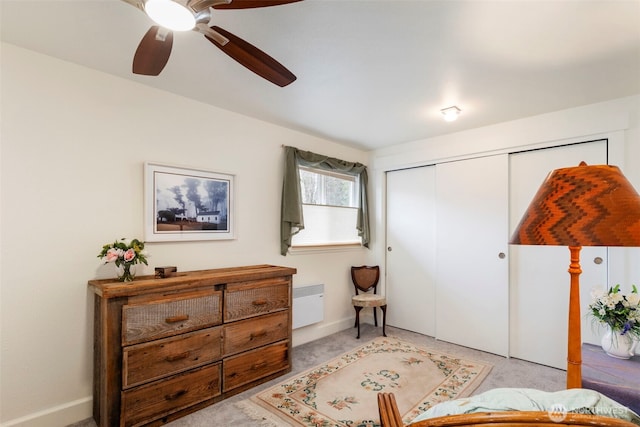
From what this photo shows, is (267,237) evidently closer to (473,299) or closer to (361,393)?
(361,393)

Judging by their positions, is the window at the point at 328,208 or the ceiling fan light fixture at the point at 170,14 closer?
the ceiling fan light fixture at the point at 170,14

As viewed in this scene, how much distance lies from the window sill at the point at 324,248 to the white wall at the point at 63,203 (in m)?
1.07

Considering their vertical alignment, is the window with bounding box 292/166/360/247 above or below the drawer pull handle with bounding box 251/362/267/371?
above

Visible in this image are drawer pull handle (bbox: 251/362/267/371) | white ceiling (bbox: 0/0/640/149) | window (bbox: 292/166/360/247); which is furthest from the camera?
window (bbox: 292/166/360/247)

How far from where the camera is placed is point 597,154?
8.95ft

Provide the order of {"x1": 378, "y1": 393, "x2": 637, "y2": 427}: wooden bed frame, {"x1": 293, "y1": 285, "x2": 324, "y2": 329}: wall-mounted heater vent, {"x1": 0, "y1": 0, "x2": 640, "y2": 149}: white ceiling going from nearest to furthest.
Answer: {"x1": 378, "y1": 393, "x2": 637, "y2": 427}: wooden bed frame → {"x1": 0, "y1": 0, "x2": 640, "y2": 149}: white ceiling → {"x1": 293, "y1": 285, "x2": 324, "y2": 329}: wall-mounted heater vent

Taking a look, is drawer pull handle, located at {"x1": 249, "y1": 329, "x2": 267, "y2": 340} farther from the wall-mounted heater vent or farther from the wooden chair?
the wooden chair

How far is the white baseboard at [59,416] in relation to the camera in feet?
6.16

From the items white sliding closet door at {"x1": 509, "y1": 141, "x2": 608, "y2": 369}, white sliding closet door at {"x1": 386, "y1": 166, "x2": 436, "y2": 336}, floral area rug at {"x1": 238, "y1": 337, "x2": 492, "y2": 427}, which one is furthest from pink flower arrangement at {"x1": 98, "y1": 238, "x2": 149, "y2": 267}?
white sliding closet door at {"x1": 509, "y1": 141, "x2": 608, "y2": 369}

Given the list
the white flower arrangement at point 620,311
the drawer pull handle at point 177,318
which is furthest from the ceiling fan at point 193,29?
the white flower arrangement at point 620,311

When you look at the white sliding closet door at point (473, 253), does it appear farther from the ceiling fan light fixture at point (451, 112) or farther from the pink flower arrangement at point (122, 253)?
the pink flower arrangement at point (122, 253)

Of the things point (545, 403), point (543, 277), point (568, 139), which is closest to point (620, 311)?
point (543, 277)

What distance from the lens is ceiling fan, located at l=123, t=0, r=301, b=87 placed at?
1.15m

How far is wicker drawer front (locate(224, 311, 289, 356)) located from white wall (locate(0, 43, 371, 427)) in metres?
0.64
